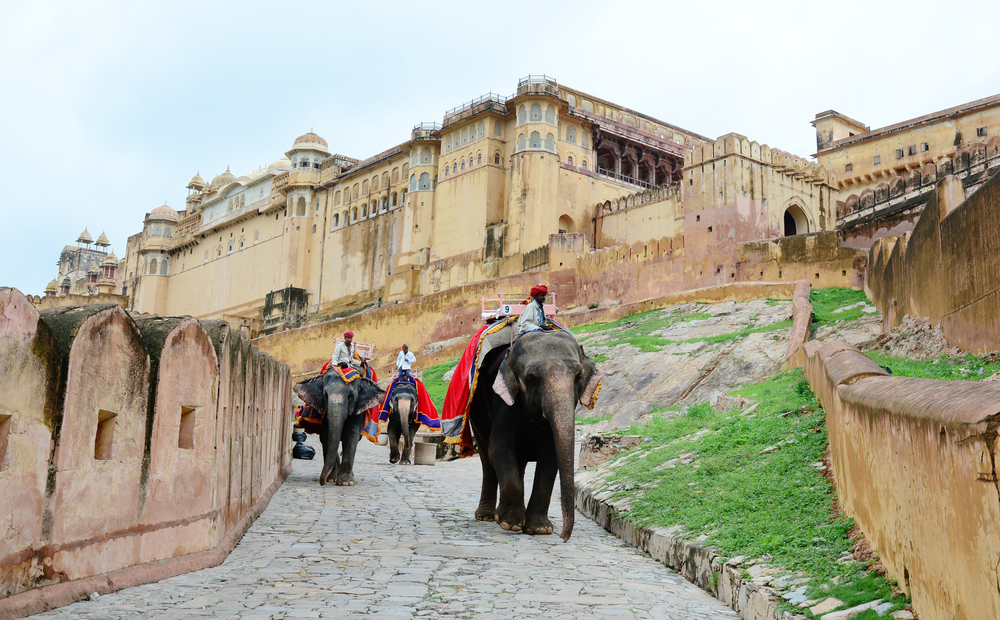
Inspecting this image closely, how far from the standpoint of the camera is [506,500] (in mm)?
7125

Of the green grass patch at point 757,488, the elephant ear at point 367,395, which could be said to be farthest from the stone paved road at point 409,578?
the elephant ear at point 367,395

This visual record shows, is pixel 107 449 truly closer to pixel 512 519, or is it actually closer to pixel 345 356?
pixel 512 519

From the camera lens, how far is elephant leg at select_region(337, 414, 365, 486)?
10477mm

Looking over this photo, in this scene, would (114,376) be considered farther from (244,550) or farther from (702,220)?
(702,220)

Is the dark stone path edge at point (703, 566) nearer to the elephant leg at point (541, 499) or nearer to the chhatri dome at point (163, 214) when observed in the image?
the elephant leg at point (541, 499)

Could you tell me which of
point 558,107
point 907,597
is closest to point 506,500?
point 907,597

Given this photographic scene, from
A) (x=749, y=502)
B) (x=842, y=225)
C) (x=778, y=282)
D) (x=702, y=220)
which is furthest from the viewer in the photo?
(x=842, y=225)

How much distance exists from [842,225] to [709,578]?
29371mm

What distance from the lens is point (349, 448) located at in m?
10.7

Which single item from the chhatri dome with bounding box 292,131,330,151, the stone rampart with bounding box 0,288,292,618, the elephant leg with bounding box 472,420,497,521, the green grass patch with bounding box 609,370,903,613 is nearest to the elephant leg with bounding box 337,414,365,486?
the elephant leg with bounding box 472,420,497,521

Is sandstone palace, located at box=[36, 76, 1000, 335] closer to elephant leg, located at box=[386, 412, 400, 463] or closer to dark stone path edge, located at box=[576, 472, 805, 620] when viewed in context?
elephant leg, located at box=[386, 412, 400, 463]

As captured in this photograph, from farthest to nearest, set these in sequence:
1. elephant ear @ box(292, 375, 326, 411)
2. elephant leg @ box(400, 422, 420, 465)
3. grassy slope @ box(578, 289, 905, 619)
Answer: elephant leg @ box(400, 422, 420, 465) → elephant ear @ box(292, 375, 326, 411) → grassy slope @ box(578, 289, 905, 619)

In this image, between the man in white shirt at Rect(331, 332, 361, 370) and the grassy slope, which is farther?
the man in white shirt at Rect(331, 332, 361, 370)

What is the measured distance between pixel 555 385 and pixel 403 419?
25.7 ft
